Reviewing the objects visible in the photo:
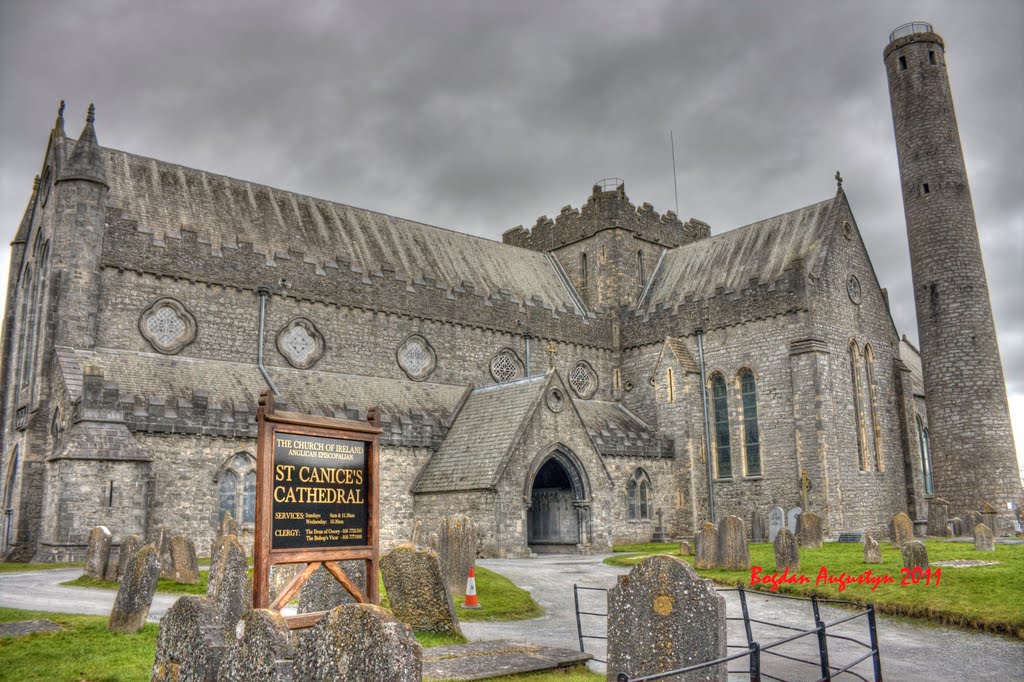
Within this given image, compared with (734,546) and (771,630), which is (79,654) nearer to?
(771,630)

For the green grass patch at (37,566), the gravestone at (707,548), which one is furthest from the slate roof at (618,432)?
the green grass patch at (37,566)

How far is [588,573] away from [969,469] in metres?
19.9

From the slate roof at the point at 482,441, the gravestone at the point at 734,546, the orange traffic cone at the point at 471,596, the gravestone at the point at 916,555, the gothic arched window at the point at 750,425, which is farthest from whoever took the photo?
the gothic arched window at the point at 750,425

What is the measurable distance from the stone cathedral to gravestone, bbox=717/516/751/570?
720cm

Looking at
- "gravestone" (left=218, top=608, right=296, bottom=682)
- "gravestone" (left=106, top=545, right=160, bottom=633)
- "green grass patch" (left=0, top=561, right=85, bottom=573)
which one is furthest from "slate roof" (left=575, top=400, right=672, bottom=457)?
"gravestone" (left=218, top=608, right=296, bottom=682)

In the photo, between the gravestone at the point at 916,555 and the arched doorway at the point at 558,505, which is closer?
the gravestone at the point at 916,555

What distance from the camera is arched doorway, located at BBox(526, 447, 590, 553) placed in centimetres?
2628

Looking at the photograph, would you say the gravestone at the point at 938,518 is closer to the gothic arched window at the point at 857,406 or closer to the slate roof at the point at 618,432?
the gothic arched window at the point at 857,406

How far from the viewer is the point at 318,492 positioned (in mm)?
8367

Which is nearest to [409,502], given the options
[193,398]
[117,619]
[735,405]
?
[193,398]

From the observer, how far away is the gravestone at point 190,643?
226 inches

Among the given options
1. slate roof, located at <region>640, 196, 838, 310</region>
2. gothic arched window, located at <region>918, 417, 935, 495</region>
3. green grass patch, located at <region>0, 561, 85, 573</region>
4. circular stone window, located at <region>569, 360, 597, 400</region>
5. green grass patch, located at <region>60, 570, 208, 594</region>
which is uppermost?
slate roof, located at <region>640, 196, 838, 310</region>

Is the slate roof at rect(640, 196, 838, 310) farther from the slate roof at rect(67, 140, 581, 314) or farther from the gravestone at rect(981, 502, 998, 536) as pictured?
the gravestone at rect(981, 502, 998, 536)

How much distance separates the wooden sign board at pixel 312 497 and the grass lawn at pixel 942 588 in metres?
6.20
